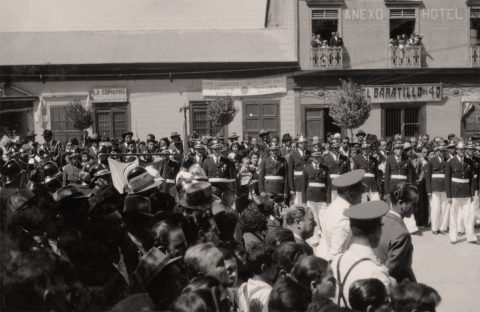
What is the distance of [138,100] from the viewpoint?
22859mm

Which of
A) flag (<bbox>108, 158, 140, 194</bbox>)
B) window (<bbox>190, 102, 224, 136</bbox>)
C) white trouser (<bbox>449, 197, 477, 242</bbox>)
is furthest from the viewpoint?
window (<bbox>190, 102, 224, 136</bbox>)

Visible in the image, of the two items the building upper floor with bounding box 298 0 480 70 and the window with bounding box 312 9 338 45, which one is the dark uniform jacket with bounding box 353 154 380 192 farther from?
the window with bounding box 312 9 338 45

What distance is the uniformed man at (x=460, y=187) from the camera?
9977 millimetres

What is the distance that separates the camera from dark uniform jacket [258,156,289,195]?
11.7m

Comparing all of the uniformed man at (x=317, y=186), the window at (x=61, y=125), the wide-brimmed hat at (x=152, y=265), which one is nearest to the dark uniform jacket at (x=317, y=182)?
the uniformed man at (x=317, y=186)

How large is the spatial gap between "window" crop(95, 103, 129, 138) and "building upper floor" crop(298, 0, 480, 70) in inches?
306

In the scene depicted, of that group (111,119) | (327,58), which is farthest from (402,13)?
(111,119)

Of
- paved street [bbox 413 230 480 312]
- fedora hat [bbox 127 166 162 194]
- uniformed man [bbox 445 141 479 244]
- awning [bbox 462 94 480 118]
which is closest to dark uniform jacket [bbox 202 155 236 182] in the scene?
paved street [bbox 413 230 480 312]

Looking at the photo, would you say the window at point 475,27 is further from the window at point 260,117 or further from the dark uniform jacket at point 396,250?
the dark uniform jacket at point 396,250

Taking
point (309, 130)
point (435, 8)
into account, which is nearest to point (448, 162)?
point (309, 130)

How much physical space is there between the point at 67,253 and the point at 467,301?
4.83 m

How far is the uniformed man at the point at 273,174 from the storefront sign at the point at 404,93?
37.7 ft

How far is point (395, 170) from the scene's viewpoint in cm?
1128

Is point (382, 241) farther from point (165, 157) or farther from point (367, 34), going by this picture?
point (367, 34)
